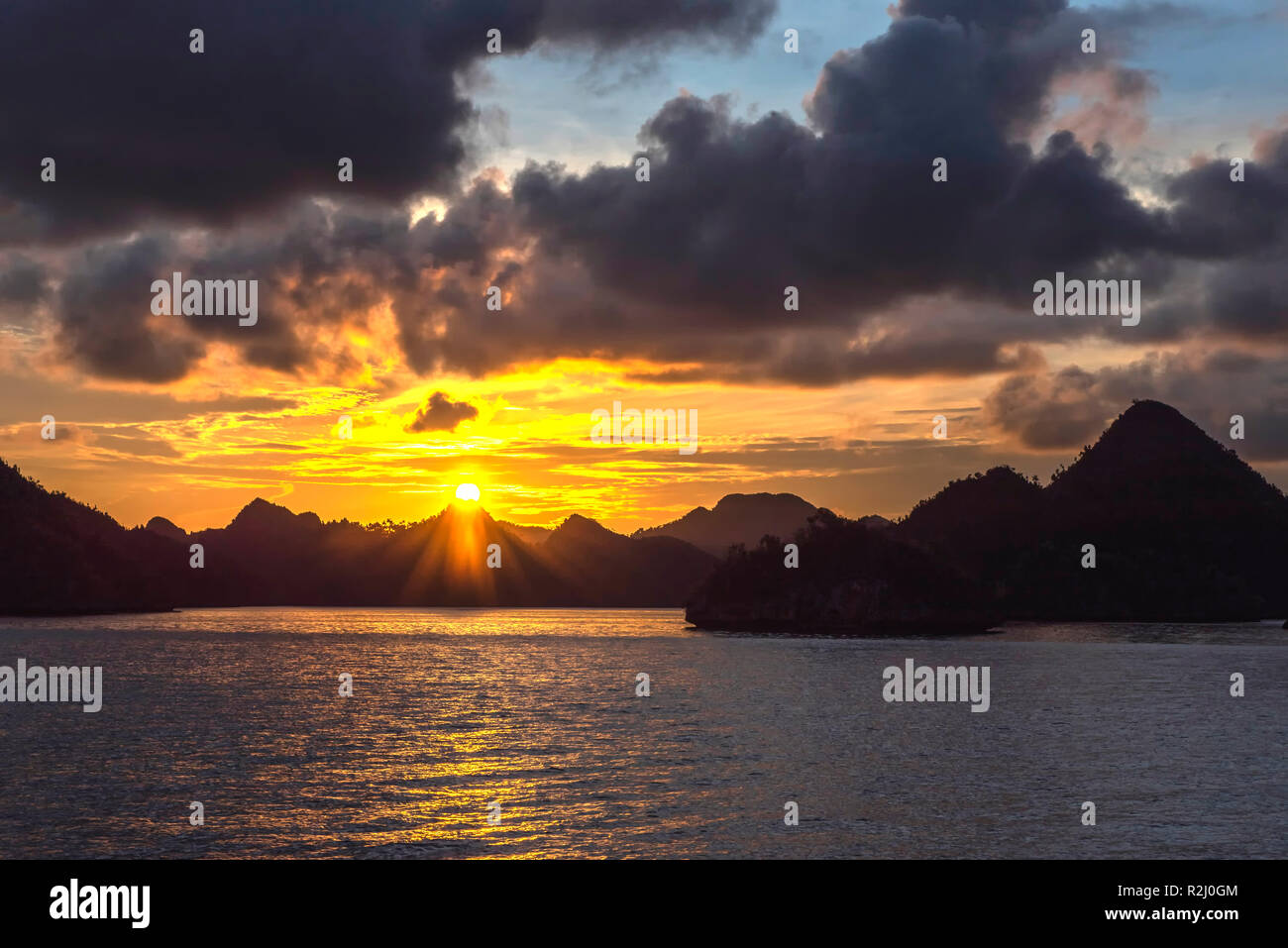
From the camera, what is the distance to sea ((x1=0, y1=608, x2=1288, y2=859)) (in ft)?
150

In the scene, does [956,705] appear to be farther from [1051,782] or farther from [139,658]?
[139,658]

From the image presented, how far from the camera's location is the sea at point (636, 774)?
150 feet

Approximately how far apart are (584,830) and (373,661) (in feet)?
480

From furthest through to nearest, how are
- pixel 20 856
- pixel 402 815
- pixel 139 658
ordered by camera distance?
pixel 139 658 < pixel 402 815 < pixel 20 856

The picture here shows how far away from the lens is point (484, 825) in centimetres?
4709

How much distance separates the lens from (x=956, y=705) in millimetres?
115562

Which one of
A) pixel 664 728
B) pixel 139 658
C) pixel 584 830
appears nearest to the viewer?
pixel 584 830

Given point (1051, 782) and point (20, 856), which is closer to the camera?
Result: point (20, 856)

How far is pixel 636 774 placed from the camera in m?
62.8
